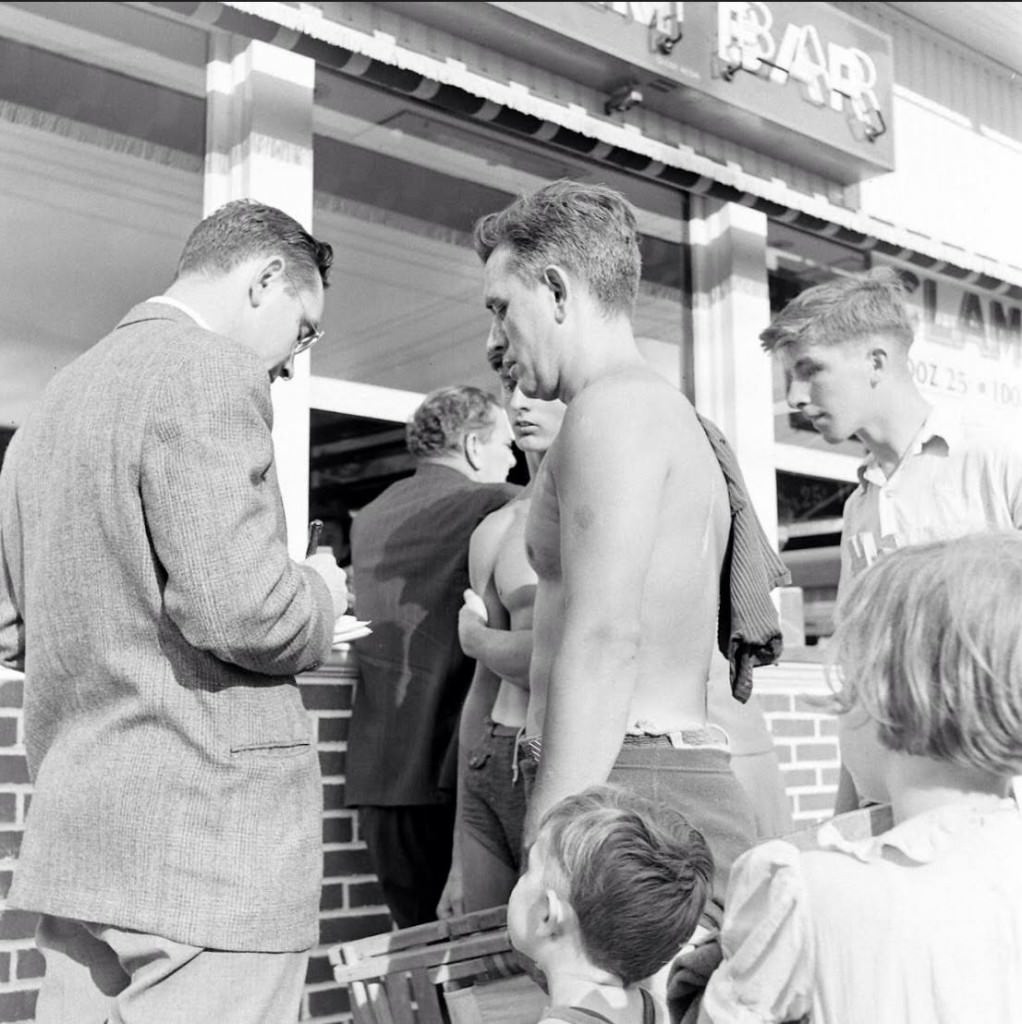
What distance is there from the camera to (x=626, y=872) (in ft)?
5.94

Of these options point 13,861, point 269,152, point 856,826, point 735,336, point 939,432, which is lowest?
point 13,861

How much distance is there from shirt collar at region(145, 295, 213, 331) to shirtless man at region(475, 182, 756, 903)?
47 centimetres

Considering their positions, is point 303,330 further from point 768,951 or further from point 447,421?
point 768,951

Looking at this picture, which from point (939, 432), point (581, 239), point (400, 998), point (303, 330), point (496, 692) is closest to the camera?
point (581, 239)

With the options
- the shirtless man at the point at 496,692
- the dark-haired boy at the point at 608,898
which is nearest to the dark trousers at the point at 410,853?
the shirtless man at the point at 496,692

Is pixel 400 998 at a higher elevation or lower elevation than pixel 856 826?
lower

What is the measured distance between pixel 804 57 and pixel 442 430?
7.37 ft

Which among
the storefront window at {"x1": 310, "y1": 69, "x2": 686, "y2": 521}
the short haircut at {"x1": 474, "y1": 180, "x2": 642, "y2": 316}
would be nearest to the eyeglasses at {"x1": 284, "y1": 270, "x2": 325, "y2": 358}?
the short haircut at {"x1": 474, "y1": 180, "x2": 642, "y2": 316}

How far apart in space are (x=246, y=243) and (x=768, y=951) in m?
1.47

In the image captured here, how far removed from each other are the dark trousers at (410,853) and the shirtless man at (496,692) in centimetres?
35

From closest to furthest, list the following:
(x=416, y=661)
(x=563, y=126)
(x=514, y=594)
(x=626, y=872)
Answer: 1. (x=626, y=872)
2. (x=514, y=594)
3. (x=416, y=661)
4. (x=563, y=126)

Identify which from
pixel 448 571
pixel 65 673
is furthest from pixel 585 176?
pixel 65 673

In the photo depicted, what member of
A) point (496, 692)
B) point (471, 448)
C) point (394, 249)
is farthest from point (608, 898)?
point (394, 249)

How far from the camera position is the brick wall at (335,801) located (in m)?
3.17
